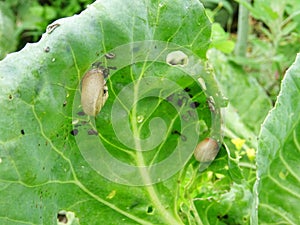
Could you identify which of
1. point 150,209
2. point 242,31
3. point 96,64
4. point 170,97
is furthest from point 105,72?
point 242,31

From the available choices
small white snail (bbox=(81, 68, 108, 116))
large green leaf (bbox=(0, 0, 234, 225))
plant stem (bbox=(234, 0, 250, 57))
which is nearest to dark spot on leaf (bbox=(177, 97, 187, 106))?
large green leaf (bbox=(0, 0, 234, 225))

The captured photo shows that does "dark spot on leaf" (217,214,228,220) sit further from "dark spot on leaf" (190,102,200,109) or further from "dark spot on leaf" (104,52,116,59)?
"dark spot on leaf" (104,52,116,59)

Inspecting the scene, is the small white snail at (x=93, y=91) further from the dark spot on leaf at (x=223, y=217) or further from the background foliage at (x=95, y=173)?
the dark spot on leaf at (x=223, y=217)

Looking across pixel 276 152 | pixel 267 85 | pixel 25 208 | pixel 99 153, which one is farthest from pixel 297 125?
pixel 267 85

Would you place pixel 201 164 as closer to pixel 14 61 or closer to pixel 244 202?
pixel 244 202

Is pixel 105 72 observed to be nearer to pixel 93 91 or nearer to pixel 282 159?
pixel 93 91
